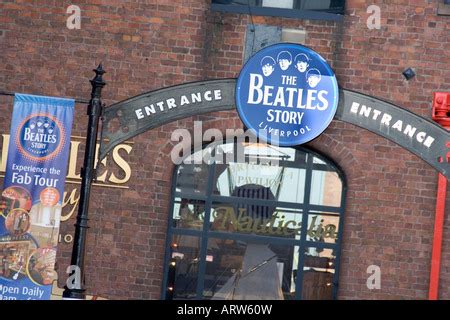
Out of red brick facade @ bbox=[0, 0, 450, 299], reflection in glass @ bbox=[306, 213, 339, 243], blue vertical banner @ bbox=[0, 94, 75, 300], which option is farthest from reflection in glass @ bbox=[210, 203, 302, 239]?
blue vertical banner @ bbox=[0, 94, 75, 300]

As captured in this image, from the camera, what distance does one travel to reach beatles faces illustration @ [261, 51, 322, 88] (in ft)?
41.4

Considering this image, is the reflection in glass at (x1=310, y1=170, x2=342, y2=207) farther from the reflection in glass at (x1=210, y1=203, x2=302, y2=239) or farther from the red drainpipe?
the red drainpipe

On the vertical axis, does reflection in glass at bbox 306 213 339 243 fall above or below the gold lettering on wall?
below

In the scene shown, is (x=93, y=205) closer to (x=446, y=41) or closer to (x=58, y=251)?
(x=58, y=251)

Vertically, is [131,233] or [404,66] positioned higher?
[404,66]

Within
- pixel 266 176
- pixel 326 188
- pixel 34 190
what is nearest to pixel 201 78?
pixel 266 176

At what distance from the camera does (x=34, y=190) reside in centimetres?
1299

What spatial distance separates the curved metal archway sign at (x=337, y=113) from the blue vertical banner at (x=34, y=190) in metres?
0.66

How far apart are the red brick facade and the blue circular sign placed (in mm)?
3583

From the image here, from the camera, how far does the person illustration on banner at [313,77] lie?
500 inches

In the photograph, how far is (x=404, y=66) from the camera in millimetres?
16297

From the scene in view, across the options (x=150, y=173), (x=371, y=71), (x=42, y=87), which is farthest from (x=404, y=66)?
(x=42, y=87)

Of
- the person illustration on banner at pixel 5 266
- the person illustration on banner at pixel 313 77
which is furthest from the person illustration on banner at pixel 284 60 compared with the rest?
the person illustration on banner at pixel 5 266

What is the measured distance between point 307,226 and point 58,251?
322 cm
